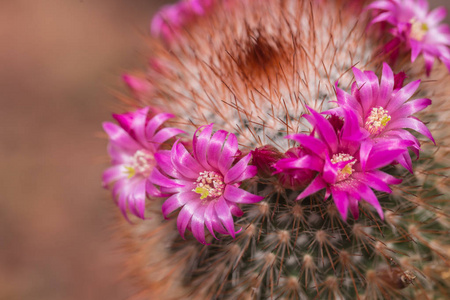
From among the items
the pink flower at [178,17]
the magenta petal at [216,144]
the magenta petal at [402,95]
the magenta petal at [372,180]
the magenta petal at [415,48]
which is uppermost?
the pink flower at [178,17]

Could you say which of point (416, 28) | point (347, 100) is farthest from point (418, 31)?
point (347, 100)

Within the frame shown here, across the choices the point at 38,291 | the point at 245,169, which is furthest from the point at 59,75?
the point at 245,169

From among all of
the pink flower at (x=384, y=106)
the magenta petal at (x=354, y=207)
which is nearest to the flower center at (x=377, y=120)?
the pink flower at (x=384, y=106)

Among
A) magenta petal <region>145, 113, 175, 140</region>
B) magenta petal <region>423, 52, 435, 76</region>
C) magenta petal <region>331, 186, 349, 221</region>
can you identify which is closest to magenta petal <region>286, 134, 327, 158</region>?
magenta petal <region>331, 186, 349, 221</region>

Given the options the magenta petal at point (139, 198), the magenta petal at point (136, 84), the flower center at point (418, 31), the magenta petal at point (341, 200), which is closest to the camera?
the magenta petal at point (341, 200)

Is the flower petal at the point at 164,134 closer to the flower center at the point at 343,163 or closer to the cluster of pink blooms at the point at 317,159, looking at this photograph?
the cluster of pink blooms at the point at 317,159

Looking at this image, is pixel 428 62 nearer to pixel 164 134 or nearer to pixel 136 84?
pixel 164 134

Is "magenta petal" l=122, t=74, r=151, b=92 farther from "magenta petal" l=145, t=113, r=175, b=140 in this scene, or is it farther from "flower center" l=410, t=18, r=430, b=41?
"flower center" l=410, t=18, r=430, b=41
